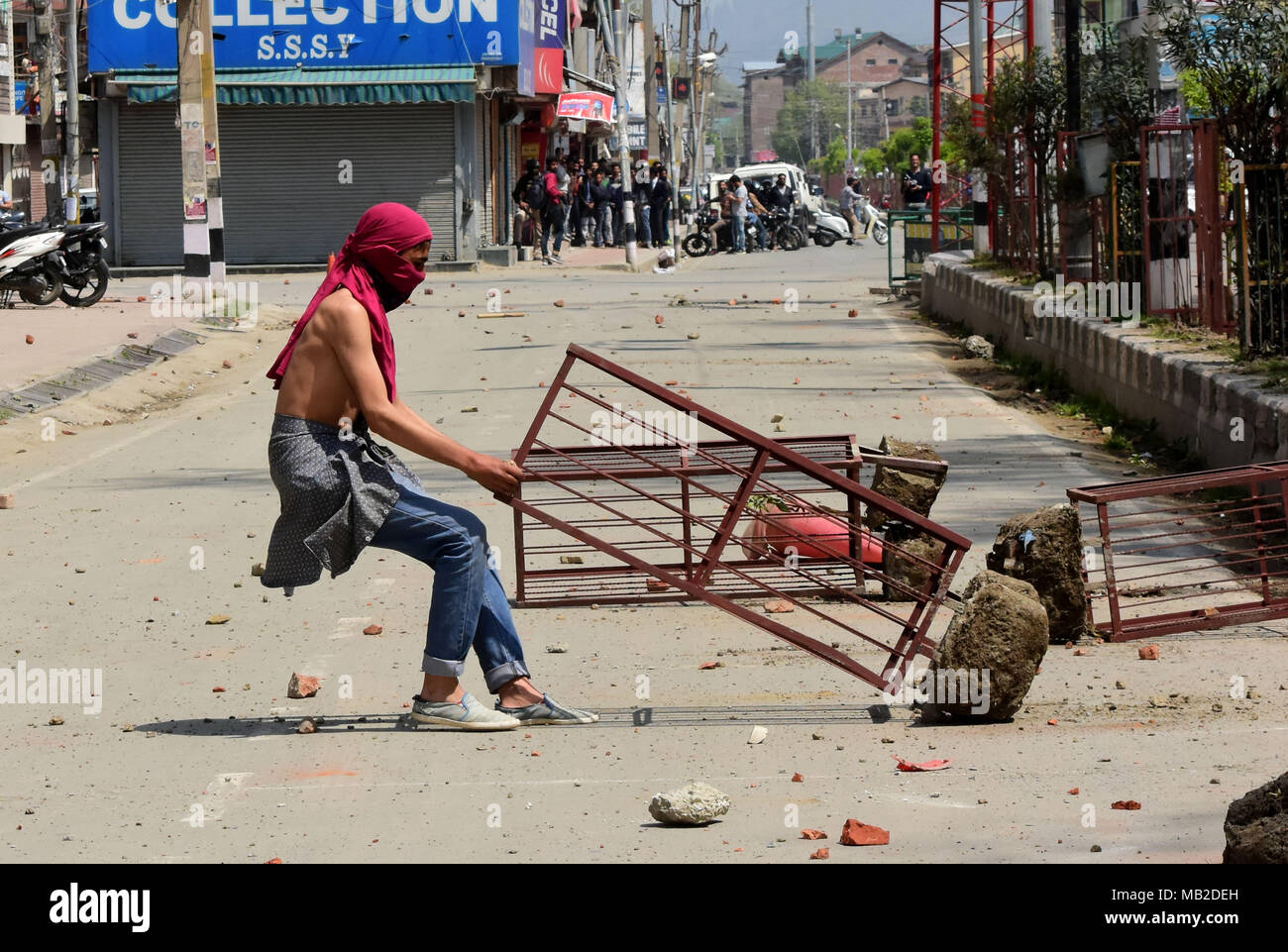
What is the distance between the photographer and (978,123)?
28656 millimetres

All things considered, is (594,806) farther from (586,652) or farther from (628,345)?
(628,345)

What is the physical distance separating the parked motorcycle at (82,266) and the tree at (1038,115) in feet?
39.4

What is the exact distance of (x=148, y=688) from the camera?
6566mm

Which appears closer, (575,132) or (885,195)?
(575,132)

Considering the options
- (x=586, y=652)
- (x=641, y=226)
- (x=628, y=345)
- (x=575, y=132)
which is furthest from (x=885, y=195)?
(x=586, y=652)

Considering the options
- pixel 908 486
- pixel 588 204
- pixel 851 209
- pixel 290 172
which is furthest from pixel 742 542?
pixel 851 209

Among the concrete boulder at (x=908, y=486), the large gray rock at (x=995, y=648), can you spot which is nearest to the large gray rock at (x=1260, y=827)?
the large gray rock at (x=995, y=648)

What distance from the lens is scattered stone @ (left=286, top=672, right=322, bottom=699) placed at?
6.38m

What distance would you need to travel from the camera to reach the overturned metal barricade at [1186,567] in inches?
281

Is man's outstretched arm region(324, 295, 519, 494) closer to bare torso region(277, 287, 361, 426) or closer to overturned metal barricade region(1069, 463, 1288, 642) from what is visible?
bare torso region(277, 287, 361, 426)

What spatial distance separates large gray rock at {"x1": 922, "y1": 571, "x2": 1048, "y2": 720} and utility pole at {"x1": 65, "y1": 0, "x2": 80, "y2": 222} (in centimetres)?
3320

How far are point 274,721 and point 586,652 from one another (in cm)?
148

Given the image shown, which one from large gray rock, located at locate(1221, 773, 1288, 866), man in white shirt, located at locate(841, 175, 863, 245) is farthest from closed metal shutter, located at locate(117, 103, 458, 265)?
large gray rock, located at locate(1221, 773, 1288, 866)

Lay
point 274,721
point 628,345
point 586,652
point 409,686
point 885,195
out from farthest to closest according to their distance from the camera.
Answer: point 885,195
point 628,345
point 586,652
point 409,686
point 274,721
